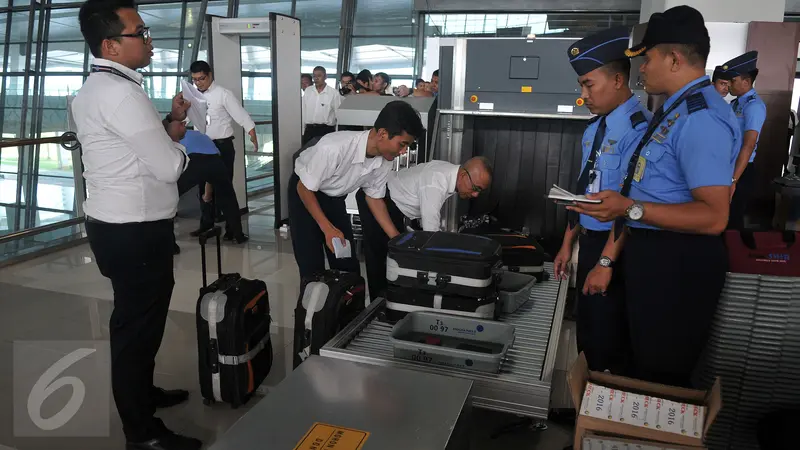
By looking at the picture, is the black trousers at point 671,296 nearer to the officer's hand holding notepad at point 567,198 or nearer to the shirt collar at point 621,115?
the officer's hand holding notepad at point 567,198

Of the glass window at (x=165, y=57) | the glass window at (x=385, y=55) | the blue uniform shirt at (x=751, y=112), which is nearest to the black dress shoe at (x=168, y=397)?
the blue uniform shirt at (x=751, y=112)

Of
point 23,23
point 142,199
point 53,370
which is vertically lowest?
point 53,370

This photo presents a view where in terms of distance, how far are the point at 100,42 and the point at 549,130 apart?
9.83ft

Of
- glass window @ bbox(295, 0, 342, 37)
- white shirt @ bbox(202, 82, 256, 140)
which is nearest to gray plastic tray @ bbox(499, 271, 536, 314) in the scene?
white shirt @ bbox(202, 82, 256, 140)

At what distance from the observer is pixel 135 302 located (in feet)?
6.35

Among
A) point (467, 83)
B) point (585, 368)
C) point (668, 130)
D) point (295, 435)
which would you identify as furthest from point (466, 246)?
point (467, 83)

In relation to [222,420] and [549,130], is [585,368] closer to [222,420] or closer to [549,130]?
[222,420]

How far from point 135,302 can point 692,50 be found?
1.91m

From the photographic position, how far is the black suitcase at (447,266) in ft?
6.48

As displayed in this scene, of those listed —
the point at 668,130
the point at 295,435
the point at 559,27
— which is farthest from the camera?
the point at 559,27

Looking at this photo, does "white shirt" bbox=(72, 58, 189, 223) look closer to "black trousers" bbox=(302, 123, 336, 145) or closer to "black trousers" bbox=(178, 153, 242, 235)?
"black trousers" bbox=(178, 153, 242, 235)

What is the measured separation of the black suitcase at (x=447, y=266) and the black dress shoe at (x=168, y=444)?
0.95 meters

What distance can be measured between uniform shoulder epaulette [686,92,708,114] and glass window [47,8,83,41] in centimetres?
1108

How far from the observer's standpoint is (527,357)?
185cm
